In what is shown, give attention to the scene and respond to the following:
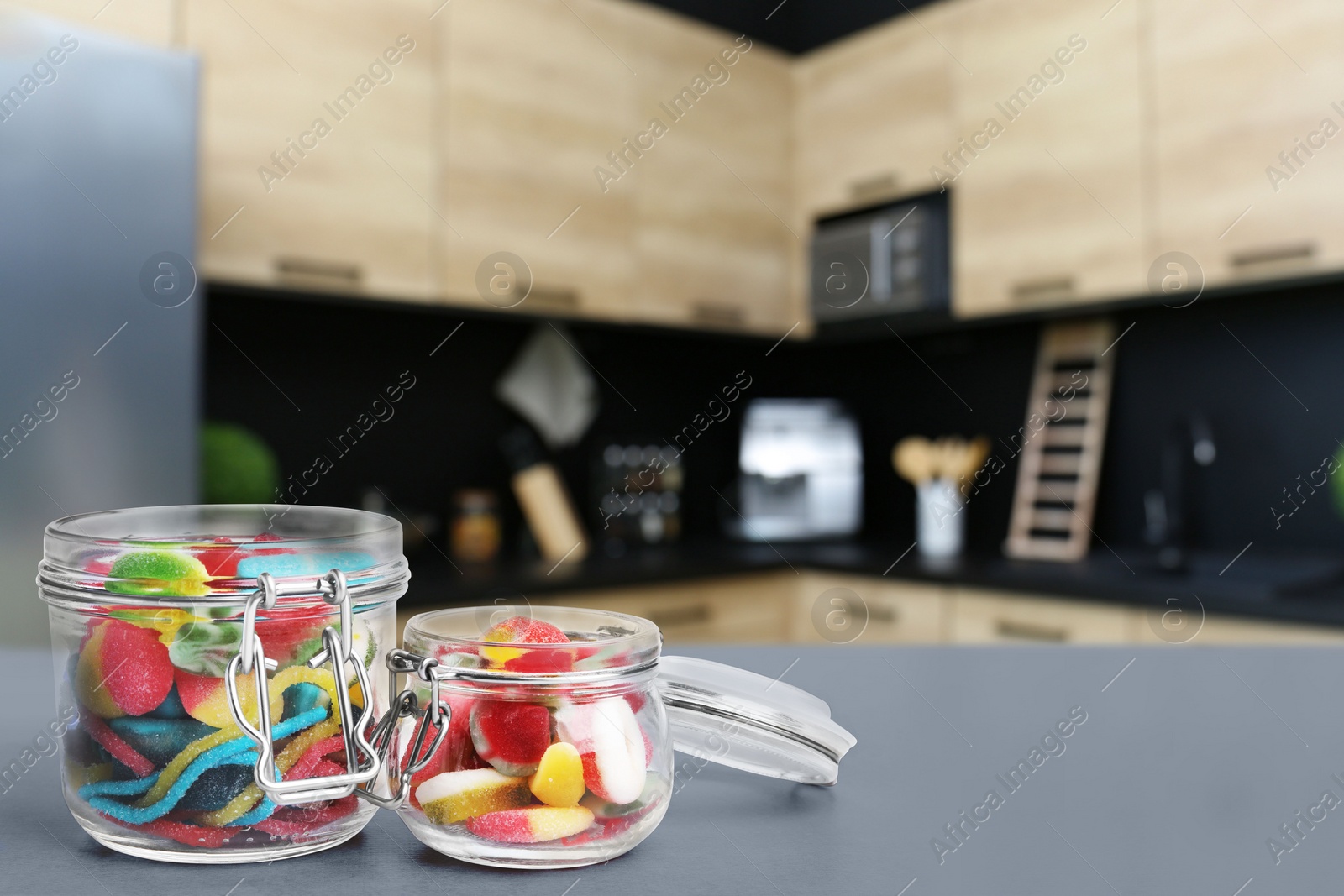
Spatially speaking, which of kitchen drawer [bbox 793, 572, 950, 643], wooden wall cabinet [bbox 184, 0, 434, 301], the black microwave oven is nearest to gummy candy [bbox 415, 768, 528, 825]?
wooden wall cabinet [bbox 184, 0, 434, 301]

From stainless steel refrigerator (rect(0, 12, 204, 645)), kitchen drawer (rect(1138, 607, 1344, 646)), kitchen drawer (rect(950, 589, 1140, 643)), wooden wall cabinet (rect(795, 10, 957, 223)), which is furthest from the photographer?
wooden wall cabinet (rect(795, 10, 957, 223))

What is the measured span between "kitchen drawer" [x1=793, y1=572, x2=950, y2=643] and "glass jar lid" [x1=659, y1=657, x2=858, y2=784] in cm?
192

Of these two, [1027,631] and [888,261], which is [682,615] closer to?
[1027,631]

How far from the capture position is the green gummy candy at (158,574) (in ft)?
1.23

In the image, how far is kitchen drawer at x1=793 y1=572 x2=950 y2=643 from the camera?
234 centimetres

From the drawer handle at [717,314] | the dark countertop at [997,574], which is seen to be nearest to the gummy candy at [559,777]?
the dark countertop at [997,574]

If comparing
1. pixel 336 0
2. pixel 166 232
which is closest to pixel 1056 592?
pixel 166 232

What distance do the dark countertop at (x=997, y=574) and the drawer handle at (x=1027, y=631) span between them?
8 centimetres

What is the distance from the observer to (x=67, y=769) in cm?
39

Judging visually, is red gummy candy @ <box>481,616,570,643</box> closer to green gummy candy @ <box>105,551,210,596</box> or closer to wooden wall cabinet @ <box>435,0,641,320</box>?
green gummy candy @ <box>105,551,210,596</box>

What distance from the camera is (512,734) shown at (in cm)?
38

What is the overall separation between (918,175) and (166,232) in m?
1.81

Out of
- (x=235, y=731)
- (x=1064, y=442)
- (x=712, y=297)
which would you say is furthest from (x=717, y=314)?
(x=235, y=731)

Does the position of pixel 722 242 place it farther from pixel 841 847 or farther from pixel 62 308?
pixel 841 847
